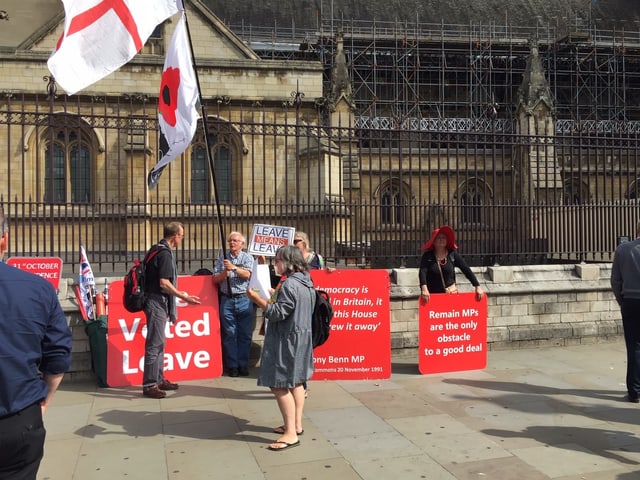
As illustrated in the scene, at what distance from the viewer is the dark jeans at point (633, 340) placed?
5.91 m

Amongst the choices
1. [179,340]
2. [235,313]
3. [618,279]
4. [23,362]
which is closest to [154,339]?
[179,340]

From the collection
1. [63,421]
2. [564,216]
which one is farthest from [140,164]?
[63,421]

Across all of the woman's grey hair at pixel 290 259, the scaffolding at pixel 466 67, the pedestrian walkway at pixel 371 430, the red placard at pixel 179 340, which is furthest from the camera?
the scaffolding at pixel 466 67

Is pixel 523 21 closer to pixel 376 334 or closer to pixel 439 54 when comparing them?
pixel 439 54

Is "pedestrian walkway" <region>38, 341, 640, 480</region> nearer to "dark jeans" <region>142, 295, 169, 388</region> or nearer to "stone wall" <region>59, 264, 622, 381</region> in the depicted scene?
"dark jeans" <region>142, 295, 169, 388</region>

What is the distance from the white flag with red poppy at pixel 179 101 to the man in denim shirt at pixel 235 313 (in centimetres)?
137

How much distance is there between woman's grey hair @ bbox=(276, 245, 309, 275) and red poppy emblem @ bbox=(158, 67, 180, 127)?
209cm

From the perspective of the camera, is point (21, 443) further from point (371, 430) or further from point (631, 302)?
point (631, 302)

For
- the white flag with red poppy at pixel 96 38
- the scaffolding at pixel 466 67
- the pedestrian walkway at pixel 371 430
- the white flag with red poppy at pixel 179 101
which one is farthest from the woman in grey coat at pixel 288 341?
the scaffolding at pixel 466 67

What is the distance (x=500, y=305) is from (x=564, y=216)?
2.74 meters

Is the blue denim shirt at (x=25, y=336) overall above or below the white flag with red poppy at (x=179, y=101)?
below

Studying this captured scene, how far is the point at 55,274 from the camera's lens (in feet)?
24.1

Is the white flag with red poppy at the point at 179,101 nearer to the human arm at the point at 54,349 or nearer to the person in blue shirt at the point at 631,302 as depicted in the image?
the human arm at the point at 54,349

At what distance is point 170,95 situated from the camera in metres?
5.96
